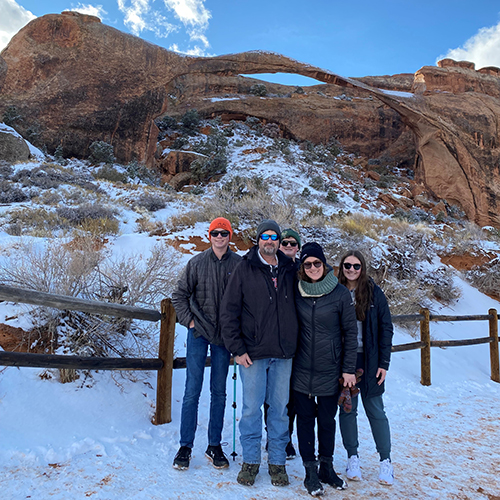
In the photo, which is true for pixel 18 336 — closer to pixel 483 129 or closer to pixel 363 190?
pixel 363 190

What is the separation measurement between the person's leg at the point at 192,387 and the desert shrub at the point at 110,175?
17081mm

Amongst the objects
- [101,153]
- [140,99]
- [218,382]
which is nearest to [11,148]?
[101,153]

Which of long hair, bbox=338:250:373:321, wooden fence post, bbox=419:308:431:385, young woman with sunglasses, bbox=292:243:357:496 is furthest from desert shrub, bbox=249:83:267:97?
young woman with sunglasses, bbox=292:243:357:496

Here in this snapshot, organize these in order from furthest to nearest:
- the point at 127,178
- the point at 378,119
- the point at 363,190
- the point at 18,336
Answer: the point at 378,119 < the point at 363,190 < the point at 127,178 < the point at 18,336

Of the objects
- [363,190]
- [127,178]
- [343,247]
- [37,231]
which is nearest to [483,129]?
[363,190]

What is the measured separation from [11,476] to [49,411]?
70cm

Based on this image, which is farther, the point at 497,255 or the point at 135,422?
the point at 497,255

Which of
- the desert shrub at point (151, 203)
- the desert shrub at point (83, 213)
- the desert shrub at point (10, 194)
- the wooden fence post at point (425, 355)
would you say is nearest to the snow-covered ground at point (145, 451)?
the wooden fence post at point (425, 355)

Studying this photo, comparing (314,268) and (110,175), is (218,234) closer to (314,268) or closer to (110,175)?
(314,268)

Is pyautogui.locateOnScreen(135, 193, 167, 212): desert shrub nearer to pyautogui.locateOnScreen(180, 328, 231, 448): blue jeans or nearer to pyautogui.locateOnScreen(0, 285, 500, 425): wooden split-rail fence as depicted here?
pyautogui.locateOnScreen(0, 285, 500, 425): wooden split-rail fence

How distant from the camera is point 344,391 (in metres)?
2.53

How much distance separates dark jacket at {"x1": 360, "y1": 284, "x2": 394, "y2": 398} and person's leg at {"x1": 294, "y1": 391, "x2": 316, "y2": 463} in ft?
1.51

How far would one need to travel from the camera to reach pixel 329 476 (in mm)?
2480

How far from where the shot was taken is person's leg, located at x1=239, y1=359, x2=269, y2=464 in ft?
8.21
